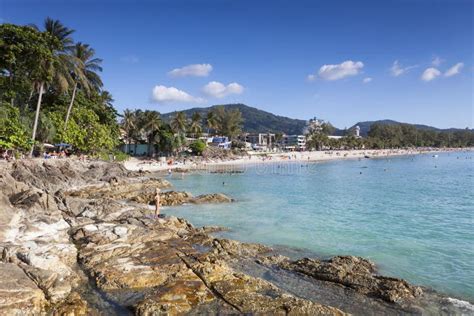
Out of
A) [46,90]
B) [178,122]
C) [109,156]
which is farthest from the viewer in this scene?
[178,122]

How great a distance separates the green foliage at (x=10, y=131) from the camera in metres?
30.4

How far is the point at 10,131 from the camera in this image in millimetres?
31469

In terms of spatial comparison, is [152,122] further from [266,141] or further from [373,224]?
[266,141]

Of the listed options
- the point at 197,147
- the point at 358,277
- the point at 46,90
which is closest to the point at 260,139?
the point at 197,147

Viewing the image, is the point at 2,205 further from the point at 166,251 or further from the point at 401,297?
the point at 401,297

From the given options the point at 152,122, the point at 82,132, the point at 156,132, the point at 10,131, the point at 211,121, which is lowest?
the point at 10,131

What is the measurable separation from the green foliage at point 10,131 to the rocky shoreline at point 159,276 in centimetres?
1540

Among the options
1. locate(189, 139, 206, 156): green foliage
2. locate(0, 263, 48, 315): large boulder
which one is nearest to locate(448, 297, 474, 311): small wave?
locate(0, 263, 48, 315): large boulder

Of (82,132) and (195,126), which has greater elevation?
(195,126)

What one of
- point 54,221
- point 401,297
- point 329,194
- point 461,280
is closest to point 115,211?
point 54,221

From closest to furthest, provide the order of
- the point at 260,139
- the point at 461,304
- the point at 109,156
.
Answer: the point at 461,304 → the point at 109,156 → the point at 260,139

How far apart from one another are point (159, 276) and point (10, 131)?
89.1 feet

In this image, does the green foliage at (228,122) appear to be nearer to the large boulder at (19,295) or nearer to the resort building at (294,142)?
the resort building at (294,142)

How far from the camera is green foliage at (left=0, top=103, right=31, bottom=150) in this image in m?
30.4
